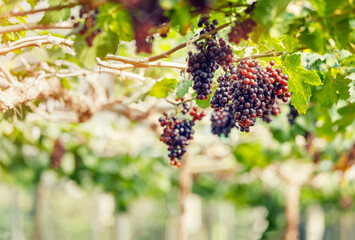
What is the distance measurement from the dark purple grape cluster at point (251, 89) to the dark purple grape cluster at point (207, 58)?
110 millimetres

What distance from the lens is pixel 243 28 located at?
1.58m

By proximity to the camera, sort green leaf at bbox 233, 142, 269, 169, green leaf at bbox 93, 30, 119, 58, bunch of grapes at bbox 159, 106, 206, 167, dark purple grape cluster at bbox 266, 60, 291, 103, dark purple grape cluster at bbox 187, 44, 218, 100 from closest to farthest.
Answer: green leaf at bbox 93, 30, 119, 58 → dark purple grape cluster at bbox 187, 44, 218, 100 → dark purple grape cluster at bbox 266, 60, 291, 103 → bunch of grapes at bbox 159, 106, 206, 167 → green leaf at bbox 233, 142, 269, 169

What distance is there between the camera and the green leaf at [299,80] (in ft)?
6.75

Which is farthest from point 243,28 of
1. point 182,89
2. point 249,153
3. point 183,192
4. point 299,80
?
point 249,153

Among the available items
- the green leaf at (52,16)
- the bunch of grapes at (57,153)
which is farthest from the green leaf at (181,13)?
the bunch of grapes at (57,153)

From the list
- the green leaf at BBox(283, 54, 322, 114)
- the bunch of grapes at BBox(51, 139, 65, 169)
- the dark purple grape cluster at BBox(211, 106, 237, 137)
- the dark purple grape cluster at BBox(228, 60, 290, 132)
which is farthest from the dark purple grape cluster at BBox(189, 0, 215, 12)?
the bunch of grapes at BBox(51, 139, 65, 169)

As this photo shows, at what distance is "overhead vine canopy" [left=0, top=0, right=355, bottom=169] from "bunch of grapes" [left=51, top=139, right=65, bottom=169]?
142 inches

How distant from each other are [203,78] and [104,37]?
513 millimetres

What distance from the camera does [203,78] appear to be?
188cm

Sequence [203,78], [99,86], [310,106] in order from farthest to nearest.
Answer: [99,86] → [310,106] → [203,78]

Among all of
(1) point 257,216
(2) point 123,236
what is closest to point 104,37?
(2) point 123,236

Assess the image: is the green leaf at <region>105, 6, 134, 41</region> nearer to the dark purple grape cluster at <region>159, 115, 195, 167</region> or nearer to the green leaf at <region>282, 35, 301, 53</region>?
the green leaf at <region>282, 35, 301, 53</region>

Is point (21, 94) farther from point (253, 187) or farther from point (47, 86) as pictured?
point (253, 187)

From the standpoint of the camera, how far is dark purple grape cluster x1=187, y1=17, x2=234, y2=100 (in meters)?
1.79
